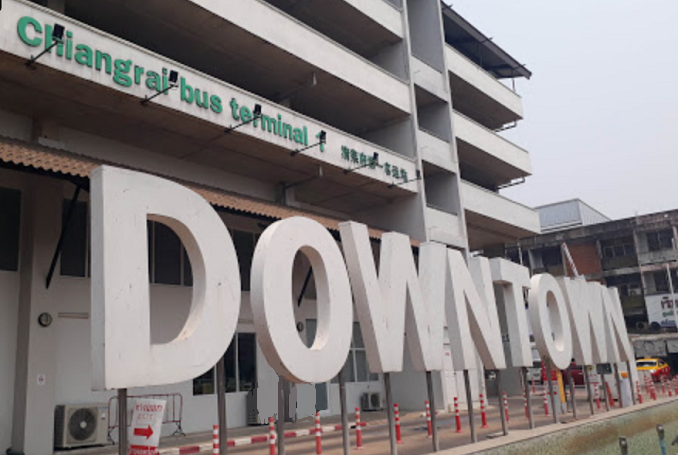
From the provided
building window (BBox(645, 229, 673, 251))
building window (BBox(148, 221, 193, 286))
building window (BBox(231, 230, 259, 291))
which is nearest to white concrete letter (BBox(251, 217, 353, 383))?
building window (BBox(148, 221, 193, 286))

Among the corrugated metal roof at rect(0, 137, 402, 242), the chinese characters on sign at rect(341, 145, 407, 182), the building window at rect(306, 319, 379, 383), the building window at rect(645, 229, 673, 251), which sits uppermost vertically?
the building window at rect(645, 229, 673, 251)

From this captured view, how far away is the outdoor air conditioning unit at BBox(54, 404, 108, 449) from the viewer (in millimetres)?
13211

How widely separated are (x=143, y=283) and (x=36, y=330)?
8617 mm

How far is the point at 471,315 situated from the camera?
448 inches

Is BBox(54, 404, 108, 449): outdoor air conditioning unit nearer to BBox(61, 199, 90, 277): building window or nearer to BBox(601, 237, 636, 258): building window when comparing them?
BBox(61, 199, 90, 277): building window

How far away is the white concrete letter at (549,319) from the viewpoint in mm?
12930

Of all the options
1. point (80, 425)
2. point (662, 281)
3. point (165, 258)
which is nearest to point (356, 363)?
point (165, 258)

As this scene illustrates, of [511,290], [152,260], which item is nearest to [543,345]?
[511,290]

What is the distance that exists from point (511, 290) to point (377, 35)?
1423 cm

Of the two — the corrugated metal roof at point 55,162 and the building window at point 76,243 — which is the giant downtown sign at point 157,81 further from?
the building window at point 76,243

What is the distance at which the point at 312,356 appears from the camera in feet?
25.5

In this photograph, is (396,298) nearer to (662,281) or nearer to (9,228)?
(9,228)

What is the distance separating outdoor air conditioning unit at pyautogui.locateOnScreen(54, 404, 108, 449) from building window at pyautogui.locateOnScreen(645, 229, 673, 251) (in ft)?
142

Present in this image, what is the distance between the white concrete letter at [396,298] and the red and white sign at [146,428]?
3.50 m
